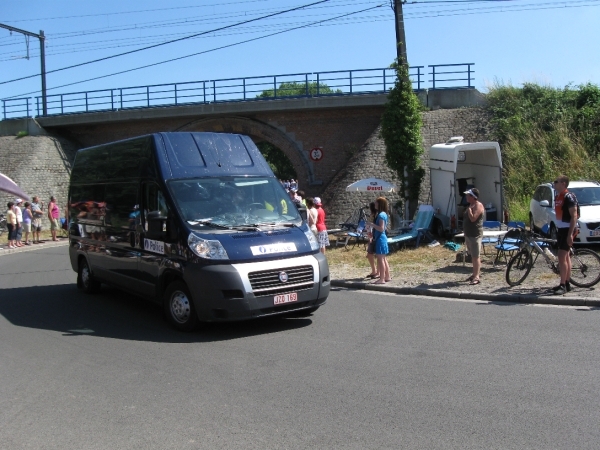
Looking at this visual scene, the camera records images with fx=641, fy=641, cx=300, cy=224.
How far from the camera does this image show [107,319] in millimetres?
9906

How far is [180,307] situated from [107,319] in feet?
5.90

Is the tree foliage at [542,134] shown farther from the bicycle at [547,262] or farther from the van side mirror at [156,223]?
the van side mirror at [156,223]

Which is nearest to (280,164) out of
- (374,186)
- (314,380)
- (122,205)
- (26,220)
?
(26,220)

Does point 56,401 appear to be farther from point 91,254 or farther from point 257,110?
point 257,110

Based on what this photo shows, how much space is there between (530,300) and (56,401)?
7.29m

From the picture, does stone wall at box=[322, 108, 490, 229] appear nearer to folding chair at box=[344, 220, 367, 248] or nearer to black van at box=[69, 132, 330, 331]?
folding chair at box=[344, 220, 367, 248]

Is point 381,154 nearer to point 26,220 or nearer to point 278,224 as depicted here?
point 26,220

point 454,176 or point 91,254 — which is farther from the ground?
point 454,176

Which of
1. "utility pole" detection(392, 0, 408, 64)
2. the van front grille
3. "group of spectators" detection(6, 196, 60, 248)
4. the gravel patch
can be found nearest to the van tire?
the gravel patch

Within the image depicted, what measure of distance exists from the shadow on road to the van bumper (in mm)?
403

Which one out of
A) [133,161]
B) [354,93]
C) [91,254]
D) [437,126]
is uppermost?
[354,93]

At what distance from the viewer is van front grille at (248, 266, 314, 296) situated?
8.27 metres

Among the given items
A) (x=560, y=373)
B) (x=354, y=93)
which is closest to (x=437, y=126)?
(x=354, y=93)

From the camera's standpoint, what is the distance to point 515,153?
2455cm
